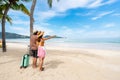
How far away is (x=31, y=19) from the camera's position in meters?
11.6

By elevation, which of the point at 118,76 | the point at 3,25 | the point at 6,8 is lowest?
the point at 118,76

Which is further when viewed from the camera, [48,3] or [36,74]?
[48,3]

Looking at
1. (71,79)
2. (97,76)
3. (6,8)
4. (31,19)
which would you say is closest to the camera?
(71,79)

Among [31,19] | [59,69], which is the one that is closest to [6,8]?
[31,19]

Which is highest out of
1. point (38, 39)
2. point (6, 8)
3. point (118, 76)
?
point (6, 8)

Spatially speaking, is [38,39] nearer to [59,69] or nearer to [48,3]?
[59,69]

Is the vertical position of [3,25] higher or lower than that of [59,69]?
higher

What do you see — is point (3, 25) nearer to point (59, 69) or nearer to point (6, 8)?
point (6, 8)

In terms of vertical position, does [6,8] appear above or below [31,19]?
above

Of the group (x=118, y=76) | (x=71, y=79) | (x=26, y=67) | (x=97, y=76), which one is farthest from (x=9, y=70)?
(x=118, y=76)

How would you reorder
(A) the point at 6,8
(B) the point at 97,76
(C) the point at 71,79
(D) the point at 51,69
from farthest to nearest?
(A) the point at 6,8 → (D) the point at 51,69 → (B) the point at 97,76 → (C) the point at 71,79

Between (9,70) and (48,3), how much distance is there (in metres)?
6.29

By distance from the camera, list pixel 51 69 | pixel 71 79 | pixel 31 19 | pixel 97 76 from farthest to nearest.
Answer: pixel 31 19
pixel 51 69
pixel 97 76
pixel 71 79

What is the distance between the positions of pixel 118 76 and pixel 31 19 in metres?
6.97
